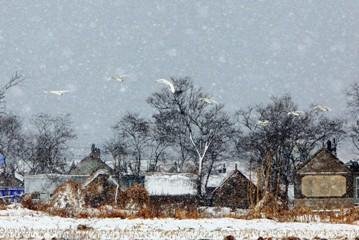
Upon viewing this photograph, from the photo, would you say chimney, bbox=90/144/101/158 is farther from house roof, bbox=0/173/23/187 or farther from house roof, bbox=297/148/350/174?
house roof, bbox=297/148/350/174

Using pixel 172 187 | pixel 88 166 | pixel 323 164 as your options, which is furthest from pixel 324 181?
pixel 88 166

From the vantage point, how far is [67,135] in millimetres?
117125

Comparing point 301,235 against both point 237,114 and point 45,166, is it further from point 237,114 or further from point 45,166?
point 45,166

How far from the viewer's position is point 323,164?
236 ft

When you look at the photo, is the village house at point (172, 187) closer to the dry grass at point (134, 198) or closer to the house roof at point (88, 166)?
the dry grass at point (134, 198)

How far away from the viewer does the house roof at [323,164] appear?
71.9m

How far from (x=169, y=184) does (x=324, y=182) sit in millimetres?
15329

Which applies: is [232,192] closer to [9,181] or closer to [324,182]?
[324,182]

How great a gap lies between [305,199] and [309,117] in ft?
65.6

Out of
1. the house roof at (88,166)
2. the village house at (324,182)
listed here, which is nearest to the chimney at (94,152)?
the house roof at (88,166)

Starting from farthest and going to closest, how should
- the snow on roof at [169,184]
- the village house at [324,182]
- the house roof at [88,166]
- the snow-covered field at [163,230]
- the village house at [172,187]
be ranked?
1. the house roof at [88,166]
2. the village house at [324,182]
3. the snow on roof at [169,184]
4. the village house at [172,187]
5. the snow-covered field at [163,230]

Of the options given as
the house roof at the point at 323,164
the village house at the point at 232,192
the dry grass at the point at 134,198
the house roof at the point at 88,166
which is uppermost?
the house roof at the point at 88,166

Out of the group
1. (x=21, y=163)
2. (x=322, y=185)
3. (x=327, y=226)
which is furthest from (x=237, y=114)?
(x=327, y=226)

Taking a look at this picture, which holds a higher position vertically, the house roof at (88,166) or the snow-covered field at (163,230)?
the house roof at (88,166)
